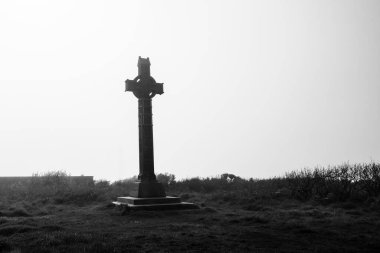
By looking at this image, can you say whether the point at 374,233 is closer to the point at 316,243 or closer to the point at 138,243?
the point at 316,243

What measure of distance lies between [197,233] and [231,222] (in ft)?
7.19

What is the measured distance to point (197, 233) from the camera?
8156mm

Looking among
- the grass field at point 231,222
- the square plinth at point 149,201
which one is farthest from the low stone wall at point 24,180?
the square plinth at point 149,201

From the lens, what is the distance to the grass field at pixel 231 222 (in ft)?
23.3

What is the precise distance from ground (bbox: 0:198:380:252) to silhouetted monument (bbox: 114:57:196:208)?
129cm

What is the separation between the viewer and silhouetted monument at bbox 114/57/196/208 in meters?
13.8

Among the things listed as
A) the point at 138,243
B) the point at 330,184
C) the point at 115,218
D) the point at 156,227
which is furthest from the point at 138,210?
the point at 330,184

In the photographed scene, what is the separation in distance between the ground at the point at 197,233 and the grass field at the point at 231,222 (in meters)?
0.02

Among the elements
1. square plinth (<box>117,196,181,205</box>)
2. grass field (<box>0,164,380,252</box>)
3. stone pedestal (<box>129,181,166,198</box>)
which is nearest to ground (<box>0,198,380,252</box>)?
grass field (<box>0,164,380,252</box>)

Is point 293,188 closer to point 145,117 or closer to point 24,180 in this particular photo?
point 145,117

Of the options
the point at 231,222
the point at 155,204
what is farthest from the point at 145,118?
the point at 231,222

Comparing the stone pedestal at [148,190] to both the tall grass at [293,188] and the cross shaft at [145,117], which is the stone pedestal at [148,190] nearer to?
the cross shaft at [145,117]

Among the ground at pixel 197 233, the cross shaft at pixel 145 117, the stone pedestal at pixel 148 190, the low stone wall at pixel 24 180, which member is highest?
the cross shaft at pixel 145 117

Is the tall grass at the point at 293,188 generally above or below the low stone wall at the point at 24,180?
below
